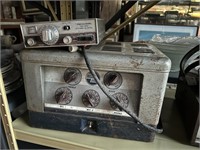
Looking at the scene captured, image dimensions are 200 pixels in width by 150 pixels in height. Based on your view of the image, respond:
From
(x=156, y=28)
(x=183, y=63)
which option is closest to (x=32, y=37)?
(x=183, y=63)

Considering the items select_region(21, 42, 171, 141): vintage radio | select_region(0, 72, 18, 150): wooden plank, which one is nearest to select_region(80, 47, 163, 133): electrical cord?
select_region(21, 42, 171, 141): vintage radio

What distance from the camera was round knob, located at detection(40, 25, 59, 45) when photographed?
0.37 meters

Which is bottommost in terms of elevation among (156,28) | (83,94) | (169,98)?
(169,98)

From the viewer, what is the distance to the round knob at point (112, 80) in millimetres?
403

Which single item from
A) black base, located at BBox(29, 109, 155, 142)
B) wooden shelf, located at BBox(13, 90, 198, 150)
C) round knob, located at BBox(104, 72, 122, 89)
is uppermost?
round knob, located at BBox(104, 72, 122, 89)

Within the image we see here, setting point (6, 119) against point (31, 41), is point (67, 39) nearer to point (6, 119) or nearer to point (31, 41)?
point (31, 41)

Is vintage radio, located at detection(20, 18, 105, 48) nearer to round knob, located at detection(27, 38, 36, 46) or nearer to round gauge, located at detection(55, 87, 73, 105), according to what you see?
round knob, located at detection(27, 38, 36, 46)

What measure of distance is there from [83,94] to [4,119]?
229 millimetres

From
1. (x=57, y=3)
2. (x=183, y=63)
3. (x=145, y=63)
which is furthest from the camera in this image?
(x=57, y=3)

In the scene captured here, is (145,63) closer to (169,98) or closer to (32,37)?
(32,37)

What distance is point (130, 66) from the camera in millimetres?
375

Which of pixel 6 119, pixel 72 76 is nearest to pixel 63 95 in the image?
pixel 72 76

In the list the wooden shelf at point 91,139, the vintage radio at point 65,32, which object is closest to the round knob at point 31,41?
the vintage radio at point 65,32

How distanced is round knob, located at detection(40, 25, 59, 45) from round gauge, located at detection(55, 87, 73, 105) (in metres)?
0.13
